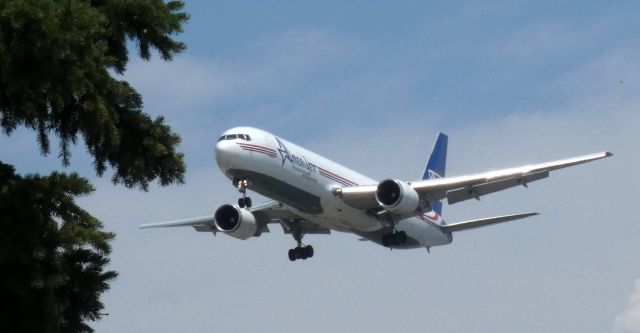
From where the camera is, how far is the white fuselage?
45.5 metres

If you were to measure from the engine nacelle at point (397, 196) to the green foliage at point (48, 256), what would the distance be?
1308 inches

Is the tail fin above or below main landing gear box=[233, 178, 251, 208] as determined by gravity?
above

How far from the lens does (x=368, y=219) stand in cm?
5131

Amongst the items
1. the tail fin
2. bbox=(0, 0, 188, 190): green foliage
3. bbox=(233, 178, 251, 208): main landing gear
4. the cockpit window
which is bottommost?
bbox=(0, 0, 188, 190): green foliage

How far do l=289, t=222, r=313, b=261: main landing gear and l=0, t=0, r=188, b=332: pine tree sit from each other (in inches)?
1512

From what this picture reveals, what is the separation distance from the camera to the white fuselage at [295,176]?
149ft

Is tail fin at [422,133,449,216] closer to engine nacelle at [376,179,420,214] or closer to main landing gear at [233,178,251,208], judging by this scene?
engine nacelle at [376,179,420,214]

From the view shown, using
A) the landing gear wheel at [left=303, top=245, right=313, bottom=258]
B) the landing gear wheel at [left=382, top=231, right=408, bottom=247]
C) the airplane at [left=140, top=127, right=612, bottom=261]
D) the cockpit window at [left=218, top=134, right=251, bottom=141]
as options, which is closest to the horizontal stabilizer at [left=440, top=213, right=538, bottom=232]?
the airplane at [left=140, top=127, right=612, bottom=261]

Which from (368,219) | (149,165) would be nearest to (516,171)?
(368,219)

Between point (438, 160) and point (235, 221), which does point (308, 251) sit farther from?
point (438, 160)

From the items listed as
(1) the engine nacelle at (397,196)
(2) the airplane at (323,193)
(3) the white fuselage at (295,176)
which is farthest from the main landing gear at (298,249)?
(1) the engine nacelle at (397,196)

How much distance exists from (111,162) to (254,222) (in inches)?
1432

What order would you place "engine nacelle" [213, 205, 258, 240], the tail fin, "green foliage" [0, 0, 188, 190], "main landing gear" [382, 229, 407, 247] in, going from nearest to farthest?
1. "green foliage" [0, 0, 188, 190]
2. "engine nacelle" [213, 205, 258, 240]
3. "main landing gear" [382, 229, 407, 247]
4. the tail fin

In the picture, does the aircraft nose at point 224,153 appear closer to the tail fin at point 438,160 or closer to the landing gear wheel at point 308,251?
the landing gear wheel at point 308,251
